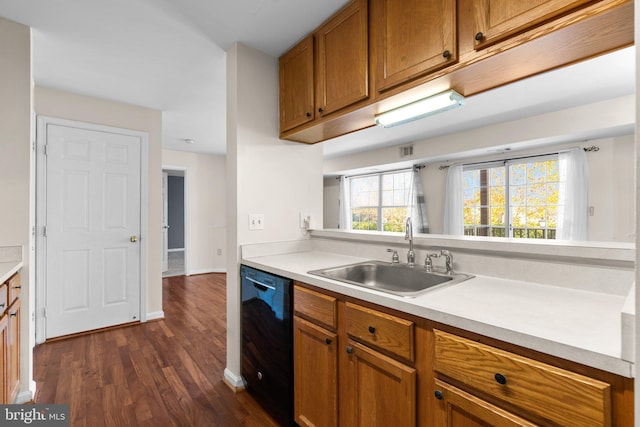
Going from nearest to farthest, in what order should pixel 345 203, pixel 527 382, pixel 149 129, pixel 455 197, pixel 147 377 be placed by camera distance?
pixel 527 382 < pixel 147 377 < pixel 149 129 < pixel 455 197 < pixel 345 203

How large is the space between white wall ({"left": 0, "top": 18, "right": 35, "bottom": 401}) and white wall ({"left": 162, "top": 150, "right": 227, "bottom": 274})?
3647mm

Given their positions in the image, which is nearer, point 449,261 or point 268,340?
point 449,261

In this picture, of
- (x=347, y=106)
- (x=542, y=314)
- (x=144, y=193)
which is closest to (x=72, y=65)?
(x=144, y=193)

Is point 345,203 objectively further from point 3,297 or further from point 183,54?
A: point 3,297

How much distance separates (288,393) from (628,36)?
214cm

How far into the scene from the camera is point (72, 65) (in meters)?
2.39

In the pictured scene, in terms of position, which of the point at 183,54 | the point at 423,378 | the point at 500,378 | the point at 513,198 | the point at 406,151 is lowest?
the point at 423,378

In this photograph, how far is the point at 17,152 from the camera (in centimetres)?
188

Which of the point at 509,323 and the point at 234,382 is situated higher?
the point at 509,323

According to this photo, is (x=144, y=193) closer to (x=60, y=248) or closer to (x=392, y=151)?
(x=60, y=248)

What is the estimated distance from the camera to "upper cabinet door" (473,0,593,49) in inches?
39.7

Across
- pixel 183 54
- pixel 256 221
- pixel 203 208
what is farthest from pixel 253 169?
pixel 203 208

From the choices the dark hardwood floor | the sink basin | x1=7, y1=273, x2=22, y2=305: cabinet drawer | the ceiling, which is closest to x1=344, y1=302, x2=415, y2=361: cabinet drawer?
the sink basin

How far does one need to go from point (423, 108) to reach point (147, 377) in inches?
103
